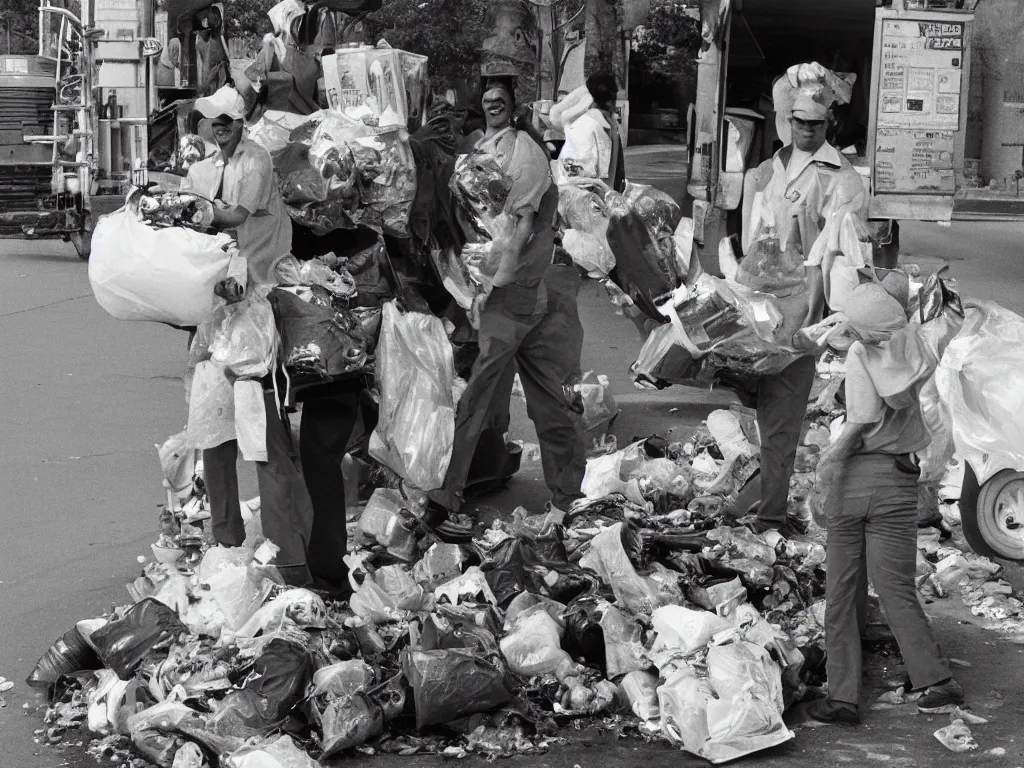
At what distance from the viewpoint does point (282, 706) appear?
442 centimetres

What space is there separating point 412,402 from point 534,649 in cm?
137

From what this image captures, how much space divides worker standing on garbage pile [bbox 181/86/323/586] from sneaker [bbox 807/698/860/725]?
2069 millimetres

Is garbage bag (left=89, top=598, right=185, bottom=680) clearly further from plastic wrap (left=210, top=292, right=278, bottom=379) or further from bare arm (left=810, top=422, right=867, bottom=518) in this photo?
bare arm (left=810, top=422, right=867, bottom=518)

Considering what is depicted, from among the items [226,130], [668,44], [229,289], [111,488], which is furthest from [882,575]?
[668,44]

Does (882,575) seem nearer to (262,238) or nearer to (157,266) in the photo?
(262,238)

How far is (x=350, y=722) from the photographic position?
434cm

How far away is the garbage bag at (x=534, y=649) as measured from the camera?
4781 mm

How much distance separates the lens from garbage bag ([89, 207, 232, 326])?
5273 mm

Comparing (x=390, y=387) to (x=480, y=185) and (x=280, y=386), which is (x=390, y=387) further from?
(x=480, y=185)

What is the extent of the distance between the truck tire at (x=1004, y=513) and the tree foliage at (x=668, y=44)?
25.7m

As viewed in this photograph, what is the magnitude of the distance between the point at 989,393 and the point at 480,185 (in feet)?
7.58

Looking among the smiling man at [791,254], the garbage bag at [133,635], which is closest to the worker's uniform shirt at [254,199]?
the garbage bag at [133,635]

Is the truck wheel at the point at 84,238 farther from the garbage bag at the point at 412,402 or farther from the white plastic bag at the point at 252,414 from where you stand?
the white plastic bag at the point at 252,414

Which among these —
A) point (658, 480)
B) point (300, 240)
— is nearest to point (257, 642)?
point (300, 240)
